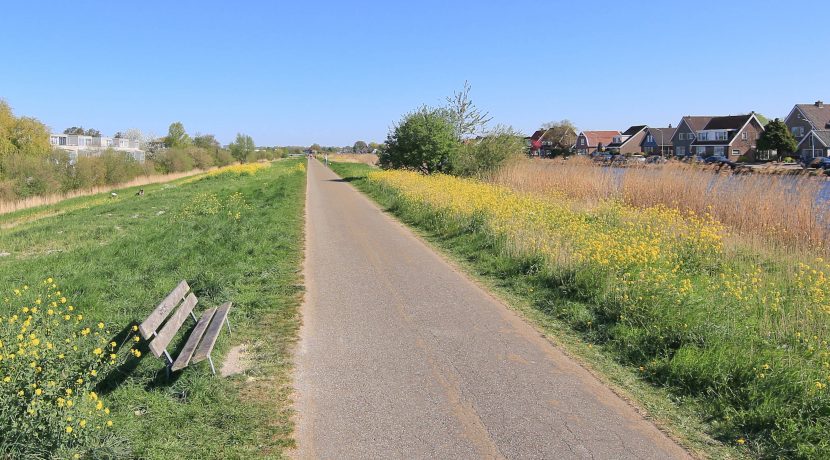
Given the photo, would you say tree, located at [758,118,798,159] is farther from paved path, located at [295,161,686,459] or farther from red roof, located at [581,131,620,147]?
paved path, located at [295,161,686,459]

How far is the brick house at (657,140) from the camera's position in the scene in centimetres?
8544

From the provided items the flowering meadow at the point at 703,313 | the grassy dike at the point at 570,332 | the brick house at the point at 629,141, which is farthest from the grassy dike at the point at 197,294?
the brick house at the point at 629,141

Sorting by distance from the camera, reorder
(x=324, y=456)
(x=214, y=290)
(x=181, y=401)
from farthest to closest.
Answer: (x=214, y=290) < (x=181, y=401) < (x=324, y=456)

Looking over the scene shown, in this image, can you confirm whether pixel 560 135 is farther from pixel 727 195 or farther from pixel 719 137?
pixel 727 195

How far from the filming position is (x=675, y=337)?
5953mm

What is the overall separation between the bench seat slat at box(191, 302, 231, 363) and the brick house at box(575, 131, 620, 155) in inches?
4100

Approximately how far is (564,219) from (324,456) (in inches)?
333

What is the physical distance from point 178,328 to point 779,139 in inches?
2646

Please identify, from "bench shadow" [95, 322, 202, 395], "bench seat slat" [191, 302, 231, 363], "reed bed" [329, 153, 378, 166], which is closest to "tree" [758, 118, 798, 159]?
"reed bed" [329, 153, 378, 166]

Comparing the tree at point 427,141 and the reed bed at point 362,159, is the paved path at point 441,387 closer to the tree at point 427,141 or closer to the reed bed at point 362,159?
the tree at point 427,141

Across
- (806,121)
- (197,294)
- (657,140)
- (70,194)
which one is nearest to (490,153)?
(197,294)

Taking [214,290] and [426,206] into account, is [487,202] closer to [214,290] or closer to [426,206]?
[426,206]

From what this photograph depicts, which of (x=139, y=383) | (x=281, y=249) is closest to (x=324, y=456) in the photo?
(x=139, y=383)

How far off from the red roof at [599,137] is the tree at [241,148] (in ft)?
201
